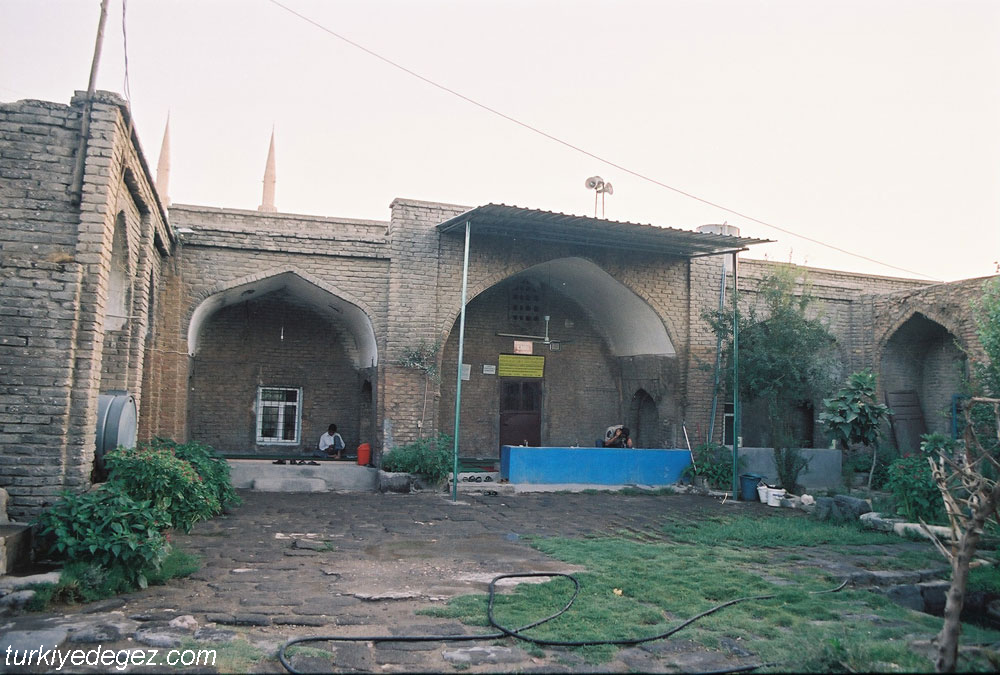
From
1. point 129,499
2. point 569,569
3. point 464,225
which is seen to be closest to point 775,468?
point 464,225

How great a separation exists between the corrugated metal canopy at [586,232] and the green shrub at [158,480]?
22.2 ft

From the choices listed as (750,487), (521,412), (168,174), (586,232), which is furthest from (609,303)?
(168,174)

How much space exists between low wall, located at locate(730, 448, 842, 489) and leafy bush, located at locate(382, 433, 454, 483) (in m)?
6.01

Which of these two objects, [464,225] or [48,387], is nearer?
[48,387]

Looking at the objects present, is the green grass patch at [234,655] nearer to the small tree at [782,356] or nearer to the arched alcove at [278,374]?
the arched alcove at [278,374]

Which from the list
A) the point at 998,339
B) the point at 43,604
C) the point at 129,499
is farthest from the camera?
the point at 998,339

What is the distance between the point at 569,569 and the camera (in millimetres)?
7070

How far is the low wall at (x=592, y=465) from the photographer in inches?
545

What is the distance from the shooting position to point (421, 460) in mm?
12867

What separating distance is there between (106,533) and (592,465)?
9.93 m

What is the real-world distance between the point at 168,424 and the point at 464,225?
20.7 feet

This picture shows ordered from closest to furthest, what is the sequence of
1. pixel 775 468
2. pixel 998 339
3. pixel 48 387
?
pixel 48 387
pixel 998 339
pixel 775 468

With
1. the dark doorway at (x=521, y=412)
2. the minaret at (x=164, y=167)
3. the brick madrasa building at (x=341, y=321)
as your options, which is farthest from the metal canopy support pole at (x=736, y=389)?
the minaret at (x=164, y=167)

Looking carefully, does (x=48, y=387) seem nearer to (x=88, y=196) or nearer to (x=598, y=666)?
(x=88, y=196)
